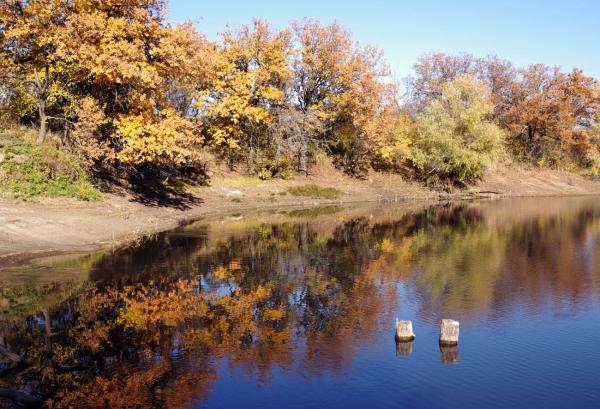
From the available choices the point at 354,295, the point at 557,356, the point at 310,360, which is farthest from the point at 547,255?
the point at 310,360

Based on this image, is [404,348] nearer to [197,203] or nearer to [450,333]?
[450,333]

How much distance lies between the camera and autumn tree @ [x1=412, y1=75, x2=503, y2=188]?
65562mm

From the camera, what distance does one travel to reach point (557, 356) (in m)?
16.8

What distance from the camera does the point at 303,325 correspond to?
1927cm

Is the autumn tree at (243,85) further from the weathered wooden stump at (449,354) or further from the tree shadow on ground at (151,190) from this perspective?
the weathered wooden stump at (449,354)

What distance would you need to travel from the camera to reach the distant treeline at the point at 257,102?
39.8m

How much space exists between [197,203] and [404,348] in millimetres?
35751

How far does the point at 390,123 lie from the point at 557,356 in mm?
51560

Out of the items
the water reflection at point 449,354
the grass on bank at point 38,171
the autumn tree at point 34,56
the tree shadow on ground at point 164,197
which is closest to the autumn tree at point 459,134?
the tree shadow on ground at point 164,197

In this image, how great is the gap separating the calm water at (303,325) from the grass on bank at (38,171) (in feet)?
23.7

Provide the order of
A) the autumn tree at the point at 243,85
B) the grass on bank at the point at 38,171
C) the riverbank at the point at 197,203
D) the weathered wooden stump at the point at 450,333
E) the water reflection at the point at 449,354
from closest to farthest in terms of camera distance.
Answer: the water reflection at the point at 449,354
the weathered wooden stump at the point at 450,333
the riverbank at the point at 197,203
the grass on bank at the point at 38,171
the autumn tree at the point at 243,85

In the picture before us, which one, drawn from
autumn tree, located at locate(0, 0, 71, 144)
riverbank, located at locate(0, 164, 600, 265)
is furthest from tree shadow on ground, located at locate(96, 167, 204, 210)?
autumn tree, located at locate(0, 0, 71, 144)

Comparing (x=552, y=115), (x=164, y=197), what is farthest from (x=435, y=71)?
(x=164, y=197)

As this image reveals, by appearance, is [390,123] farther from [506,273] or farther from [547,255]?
[506,273]
